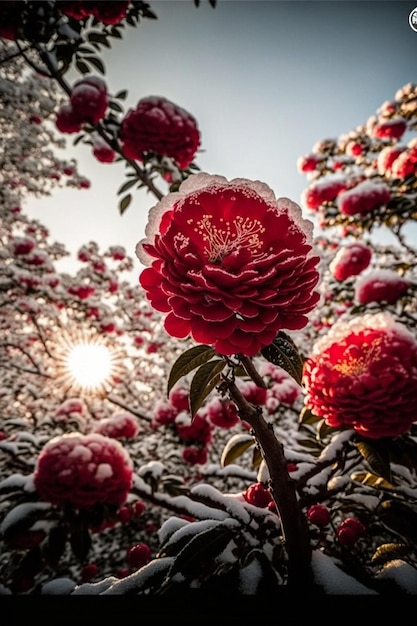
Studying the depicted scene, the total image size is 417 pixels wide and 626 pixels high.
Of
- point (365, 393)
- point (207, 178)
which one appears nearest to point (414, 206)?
point (365, 393)

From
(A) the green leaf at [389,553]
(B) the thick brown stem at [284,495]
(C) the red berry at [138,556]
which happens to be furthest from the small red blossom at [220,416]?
(B) the thick brown stem at [284,495]

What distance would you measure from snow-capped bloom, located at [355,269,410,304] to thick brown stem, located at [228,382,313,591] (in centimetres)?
188

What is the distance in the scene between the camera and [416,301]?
393 cm

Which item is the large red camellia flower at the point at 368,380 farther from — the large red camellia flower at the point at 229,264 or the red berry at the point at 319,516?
the red berry at the point at 319,516

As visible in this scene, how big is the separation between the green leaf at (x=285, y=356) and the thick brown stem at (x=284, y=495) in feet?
0.30

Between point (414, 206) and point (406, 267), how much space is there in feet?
1.52

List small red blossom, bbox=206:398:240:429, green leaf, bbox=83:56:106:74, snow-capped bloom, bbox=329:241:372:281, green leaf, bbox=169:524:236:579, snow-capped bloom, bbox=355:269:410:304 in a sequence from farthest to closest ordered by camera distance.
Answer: snow-capped bloom, bbox=329:241:372:281, snow-capped bloom, bbox=355:269:410:304, small red blossom, bbox=206:398:240:429, green leaf, bbox=83:56:106:74, green leaf, bbox=169:524:236:579

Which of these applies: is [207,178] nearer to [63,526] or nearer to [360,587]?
[360,587]

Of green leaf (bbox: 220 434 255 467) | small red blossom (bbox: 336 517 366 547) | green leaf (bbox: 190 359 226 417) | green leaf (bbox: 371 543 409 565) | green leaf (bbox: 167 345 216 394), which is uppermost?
green leaf (bbox: 167 345 216 394)

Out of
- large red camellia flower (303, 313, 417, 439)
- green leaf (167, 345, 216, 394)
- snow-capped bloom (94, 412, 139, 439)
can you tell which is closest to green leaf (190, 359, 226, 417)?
green leaf (167, 345, 216, 394)

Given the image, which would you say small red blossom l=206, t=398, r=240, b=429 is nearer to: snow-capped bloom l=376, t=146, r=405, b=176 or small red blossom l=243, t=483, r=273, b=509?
small red blossom l=243, t=483, r=273, b=509

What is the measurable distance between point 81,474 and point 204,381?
762 millimetres

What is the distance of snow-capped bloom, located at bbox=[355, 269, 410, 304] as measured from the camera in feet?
7.13

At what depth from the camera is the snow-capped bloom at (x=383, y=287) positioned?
7.13 feet
